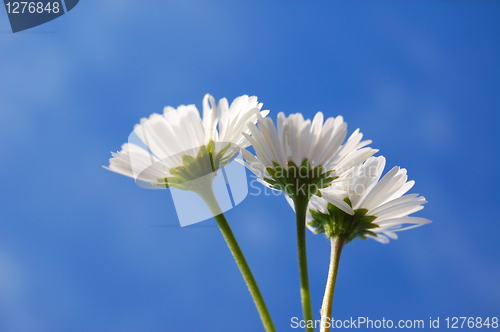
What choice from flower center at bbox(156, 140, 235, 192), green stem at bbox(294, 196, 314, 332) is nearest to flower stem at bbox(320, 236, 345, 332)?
green stem at bbox(294, 196, 314, 332)

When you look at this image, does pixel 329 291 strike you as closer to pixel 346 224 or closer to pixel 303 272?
pixel 303 272

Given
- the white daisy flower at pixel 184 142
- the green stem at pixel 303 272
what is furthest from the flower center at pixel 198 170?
the green stem at pixel 303 272

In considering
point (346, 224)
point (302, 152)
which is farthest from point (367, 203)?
point (302, 152)

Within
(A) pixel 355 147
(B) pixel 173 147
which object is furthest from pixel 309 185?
(B) pixel 173 147

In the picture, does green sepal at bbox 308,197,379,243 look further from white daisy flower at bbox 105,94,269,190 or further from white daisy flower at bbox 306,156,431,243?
white daisy flower at bbox 105,94,269,190

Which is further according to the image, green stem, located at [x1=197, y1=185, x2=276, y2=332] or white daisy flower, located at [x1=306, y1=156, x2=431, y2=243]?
white daisy flower, located at [x1=306, y1=156, x2=431, y2=243]

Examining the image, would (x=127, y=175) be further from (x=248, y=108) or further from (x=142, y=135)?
(x=248, y=108)

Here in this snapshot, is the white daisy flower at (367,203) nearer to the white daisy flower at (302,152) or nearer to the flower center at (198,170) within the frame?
the white daisy flower at (302,152)
